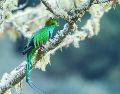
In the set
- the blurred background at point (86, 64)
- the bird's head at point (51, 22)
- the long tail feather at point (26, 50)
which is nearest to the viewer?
the long tail feather at point (26, 50)

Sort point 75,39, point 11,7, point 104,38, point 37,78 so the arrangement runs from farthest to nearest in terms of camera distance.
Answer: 1. point 104,38
2. point 37,78
3. point 75,39
4. point 11,7

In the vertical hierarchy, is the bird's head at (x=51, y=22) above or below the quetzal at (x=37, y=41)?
above

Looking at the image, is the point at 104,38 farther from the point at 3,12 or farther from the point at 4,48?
the point at 3,12

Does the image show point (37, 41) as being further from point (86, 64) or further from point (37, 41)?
point (86, 64)

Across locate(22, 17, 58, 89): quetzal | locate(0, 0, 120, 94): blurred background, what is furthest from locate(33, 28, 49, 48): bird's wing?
locate(0, 0, 120, 94): blurred background

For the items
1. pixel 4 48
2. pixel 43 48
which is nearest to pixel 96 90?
pixel 4 48

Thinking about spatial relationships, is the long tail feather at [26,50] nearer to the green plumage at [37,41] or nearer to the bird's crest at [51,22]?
the green plumage at [37,41]

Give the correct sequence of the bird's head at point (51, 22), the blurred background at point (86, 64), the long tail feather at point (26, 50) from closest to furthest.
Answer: the long tail feather at point (26, 50) < the bird's head at point (51, 22) < the blurred background at point (86, 64)

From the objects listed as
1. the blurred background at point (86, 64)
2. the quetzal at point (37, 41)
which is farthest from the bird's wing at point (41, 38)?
the blurred background at point (86, 64)
